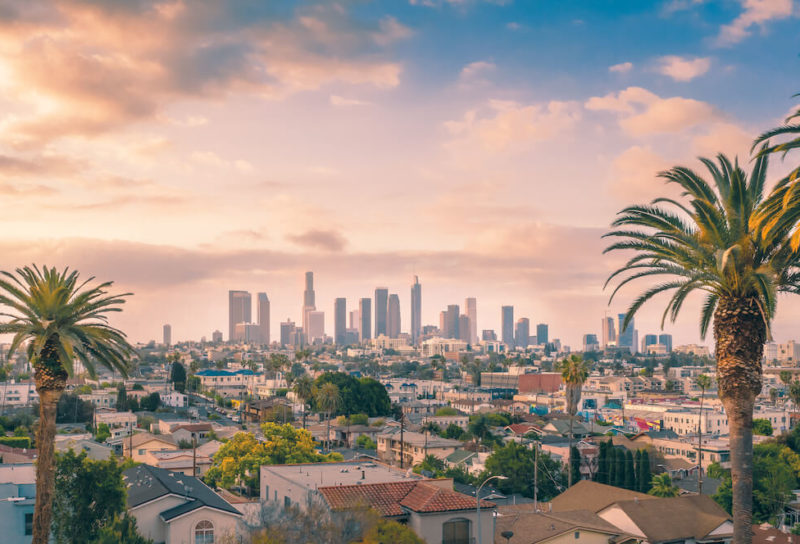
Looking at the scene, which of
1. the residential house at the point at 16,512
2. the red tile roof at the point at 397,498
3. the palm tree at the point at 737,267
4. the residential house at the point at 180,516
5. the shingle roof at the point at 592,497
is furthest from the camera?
the shingle roof at the point at 592,497

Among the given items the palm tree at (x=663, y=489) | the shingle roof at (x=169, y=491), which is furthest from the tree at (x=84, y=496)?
the palm tree at (x=663, y=489)

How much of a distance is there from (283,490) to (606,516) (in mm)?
25243

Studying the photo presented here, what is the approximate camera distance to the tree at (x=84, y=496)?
1609 inches

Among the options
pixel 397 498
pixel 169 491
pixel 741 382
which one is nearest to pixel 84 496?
pixel 169 491

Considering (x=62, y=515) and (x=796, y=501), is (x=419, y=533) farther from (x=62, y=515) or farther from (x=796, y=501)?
(x=796, y=501)

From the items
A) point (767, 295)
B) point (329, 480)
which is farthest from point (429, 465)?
point (767, 295)

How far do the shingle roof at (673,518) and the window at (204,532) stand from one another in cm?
3012

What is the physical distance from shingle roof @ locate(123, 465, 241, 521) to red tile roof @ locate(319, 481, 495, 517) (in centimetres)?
1121

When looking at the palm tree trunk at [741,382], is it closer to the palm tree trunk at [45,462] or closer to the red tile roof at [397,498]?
the red tile roof at [397,498]

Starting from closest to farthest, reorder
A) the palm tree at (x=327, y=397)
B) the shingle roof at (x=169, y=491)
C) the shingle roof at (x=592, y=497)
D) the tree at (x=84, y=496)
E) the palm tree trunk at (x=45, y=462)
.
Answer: the palm tree trunk at (x=45, y=462) → the tree at (x=84, y=496) → the shingle roof at (x=169, y=491) → the shingle roof at (x=592, y=497) → the palm tree at (x=327, y=397)

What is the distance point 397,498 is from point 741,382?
2445 cm

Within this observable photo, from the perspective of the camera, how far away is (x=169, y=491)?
162 ft

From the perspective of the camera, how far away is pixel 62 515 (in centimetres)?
4072

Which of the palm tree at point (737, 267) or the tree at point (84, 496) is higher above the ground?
the palm tree at point (737, 267)
